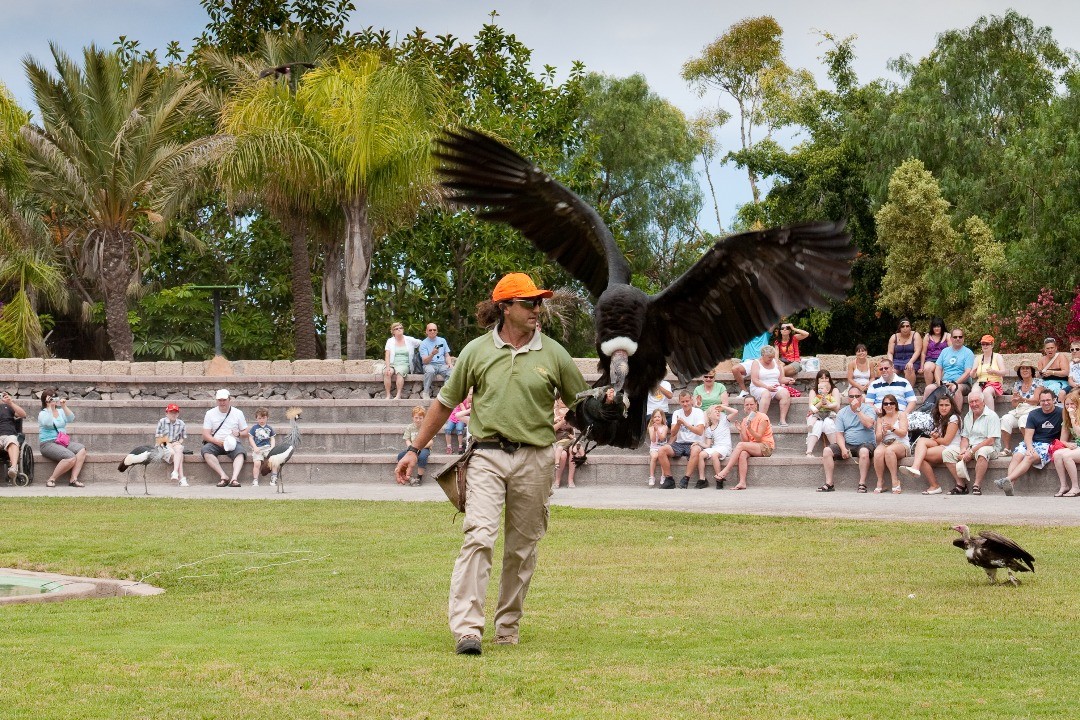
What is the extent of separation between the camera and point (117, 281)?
25.8 metres

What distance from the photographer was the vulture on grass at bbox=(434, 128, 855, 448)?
803 cm

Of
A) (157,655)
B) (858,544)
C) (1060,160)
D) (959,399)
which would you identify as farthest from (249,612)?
(1060,160)

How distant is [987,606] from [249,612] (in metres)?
4.33

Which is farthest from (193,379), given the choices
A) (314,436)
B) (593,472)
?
(593,472)

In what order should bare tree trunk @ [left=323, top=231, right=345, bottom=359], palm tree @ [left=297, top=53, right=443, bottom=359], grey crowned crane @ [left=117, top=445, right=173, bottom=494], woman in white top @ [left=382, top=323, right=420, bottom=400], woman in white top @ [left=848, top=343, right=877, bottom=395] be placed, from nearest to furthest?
1. grey crowned crane @ [left=117, top=445, right=173, bottom=494]
2. woman in white top @ [left=848, top=343, right=877, bottom=395]
3. woman in white top @ [left=382, top=323, right=420, bottom=400]
4. palm tree @ [left=297, top=53, right=443, bottom=359]
5. bare tree trunk @ [left=323, top=231, right=345, bottom=359]

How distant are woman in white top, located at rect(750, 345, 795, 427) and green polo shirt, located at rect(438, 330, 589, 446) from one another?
481 inches

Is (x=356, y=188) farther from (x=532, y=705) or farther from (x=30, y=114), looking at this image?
(x=532, y=705)

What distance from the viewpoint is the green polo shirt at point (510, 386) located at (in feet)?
22.4

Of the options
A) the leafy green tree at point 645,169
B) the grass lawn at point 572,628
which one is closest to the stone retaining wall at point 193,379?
the grass lawn at point 572,628

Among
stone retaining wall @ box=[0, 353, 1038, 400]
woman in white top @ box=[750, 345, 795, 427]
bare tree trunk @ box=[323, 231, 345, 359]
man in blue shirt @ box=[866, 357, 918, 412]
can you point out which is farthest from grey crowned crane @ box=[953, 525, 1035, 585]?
bare tree trunk @ box=[323, 231, 345, 359]

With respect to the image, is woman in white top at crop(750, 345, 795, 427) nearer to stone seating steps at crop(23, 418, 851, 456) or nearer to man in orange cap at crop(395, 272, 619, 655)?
stone seating steps at crop(23, 418, 851, 456)

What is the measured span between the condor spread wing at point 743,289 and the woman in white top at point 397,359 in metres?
13.0

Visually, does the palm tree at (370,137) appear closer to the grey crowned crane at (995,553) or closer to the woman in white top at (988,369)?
the woman in white top at (988,369)

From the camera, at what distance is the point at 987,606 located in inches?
323
